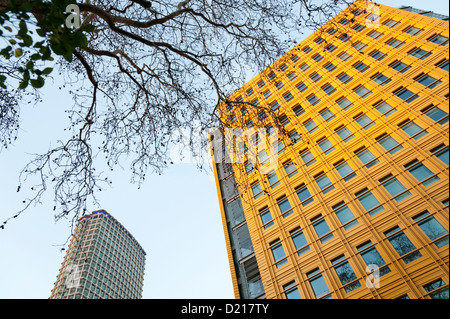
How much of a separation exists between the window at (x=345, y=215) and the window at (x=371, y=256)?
1389 mm

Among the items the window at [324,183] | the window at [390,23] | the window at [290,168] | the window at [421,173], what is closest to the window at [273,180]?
the window at [290,168]

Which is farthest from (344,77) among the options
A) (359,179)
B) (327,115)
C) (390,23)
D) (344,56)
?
(359,179)

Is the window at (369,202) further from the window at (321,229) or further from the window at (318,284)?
the window at (318,284)

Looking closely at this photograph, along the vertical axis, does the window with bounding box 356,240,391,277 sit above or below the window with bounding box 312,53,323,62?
below

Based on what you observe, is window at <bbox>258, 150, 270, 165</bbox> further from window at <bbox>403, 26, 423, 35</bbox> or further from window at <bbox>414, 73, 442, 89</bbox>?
window at <bbox>403, 26, 423, 35</bbox>

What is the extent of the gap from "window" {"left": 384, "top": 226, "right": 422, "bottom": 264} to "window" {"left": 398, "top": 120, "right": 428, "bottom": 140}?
216 inches

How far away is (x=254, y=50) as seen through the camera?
28.1ft

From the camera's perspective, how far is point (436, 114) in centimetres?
Answer: 1576

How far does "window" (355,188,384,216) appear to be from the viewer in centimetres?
1576

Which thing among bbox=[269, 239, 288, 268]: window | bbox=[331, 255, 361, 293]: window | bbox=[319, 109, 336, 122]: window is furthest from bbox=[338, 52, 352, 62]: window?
bbox=[331, 255, 361, 293]: window

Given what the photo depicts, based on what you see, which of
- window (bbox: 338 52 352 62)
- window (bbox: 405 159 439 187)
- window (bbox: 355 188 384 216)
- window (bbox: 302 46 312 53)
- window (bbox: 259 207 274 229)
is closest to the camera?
window (bbox: 405 159 439 187)

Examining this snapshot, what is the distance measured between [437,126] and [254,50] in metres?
12.4

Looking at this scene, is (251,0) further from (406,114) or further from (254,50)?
(406,114)
